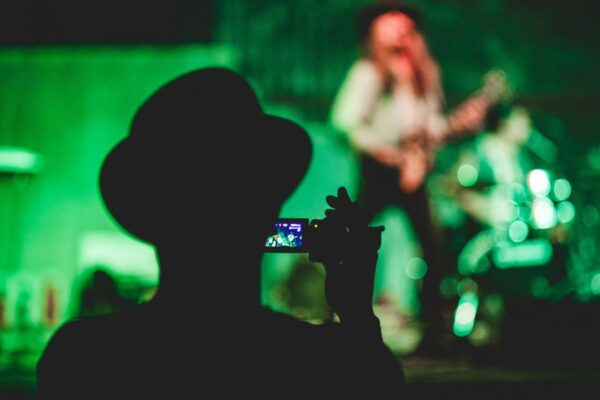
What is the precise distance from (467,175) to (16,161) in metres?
3.45

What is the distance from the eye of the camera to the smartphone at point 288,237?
1450mm

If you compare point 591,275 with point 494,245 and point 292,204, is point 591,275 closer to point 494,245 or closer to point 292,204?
point 494,245

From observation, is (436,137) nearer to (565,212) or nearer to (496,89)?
(496,89)

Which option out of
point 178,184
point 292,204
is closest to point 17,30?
point 292,204

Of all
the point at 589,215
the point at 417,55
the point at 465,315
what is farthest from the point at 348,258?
the point at 589,215

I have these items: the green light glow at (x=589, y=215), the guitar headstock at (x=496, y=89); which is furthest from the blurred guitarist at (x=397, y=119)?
the green light glow at (x=589, y=215)

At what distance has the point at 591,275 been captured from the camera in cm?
462

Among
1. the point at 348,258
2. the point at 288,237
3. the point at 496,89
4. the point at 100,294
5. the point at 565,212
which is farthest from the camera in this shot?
the point at 496,89

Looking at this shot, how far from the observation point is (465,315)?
4.13 metres

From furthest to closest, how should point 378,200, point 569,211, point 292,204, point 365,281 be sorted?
1. point 292,204
2. point 569,211
3. point 378,200
4. point 365,281

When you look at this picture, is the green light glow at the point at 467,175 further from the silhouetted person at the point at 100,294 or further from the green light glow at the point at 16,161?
the green light glow at the point at 16,161

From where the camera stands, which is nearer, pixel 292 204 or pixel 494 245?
pixel 494 245

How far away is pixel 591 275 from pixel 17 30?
478 cm

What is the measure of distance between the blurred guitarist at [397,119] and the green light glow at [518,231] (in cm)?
67
